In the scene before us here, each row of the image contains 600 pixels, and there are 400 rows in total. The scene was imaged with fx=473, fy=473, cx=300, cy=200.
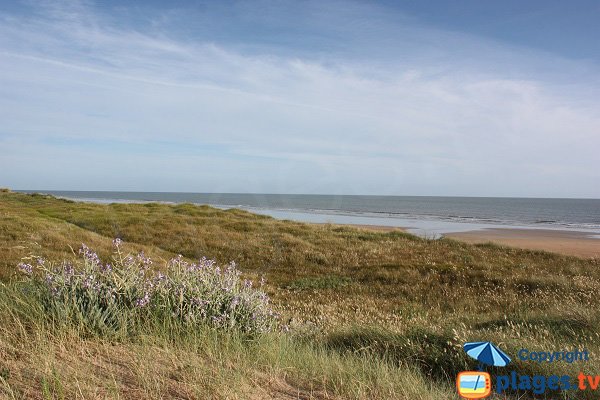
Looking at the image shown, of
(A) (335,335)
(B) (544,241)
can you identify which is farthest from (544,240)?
(A) (335,335)

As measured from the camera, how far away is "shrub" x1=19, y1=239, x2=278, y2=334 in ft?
18.5

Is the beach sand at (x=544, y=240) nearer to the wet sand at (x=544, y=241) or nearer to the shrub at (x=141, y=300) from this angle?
the wet sand at (x=544, y=241)

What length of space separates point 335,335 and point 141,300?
11.2 ft

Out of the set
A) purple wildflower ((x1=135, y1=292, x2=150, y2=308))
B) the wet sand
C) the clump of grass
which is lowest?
the wet sand

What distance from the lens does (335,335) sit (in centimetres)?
786

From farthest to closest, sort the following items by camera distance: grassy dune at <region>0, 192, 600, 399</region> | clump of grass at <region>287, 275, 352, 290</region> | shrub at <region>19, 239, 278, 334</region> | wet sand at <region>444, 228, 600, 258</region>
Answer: wet sand at <region>444, 228, 600, 258</region>
clump of grass at <region>287, 275, 352, 290</region>
shrub at <region>19, 239, 278, 334</region>
grassy dune at <region>0, 192, 600, 399</region>

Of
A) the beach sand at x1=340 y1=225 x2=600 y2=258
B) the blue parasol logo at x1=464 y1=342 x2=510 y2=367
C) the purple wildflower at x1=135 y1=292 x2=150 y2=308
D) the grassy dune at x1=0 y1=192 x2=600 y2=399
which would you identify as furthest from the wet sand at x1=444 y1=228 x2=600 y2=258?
the purple wildflower at x1=135 y1=292 x2=150 y2=308

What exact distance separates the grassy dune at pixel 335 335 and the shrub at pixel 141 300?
25cm

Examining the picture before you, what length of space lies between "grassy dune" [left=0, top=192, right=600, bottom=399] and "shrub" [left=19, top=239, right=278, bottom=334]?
25 cm

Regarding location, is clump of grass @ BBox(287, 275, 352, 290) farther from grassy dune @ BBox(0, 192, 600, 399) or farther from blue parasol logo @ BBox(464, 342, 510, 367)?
blue parasol logo @ BBox(464, 342, 510, 367)

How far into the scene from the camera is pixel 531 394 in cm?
531

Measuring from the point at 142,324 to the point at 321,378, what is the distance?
2.38 meters

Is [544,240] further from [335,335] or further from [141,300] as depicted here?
[141,300]

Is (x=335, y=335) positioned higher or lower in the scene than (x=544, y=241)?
higher
